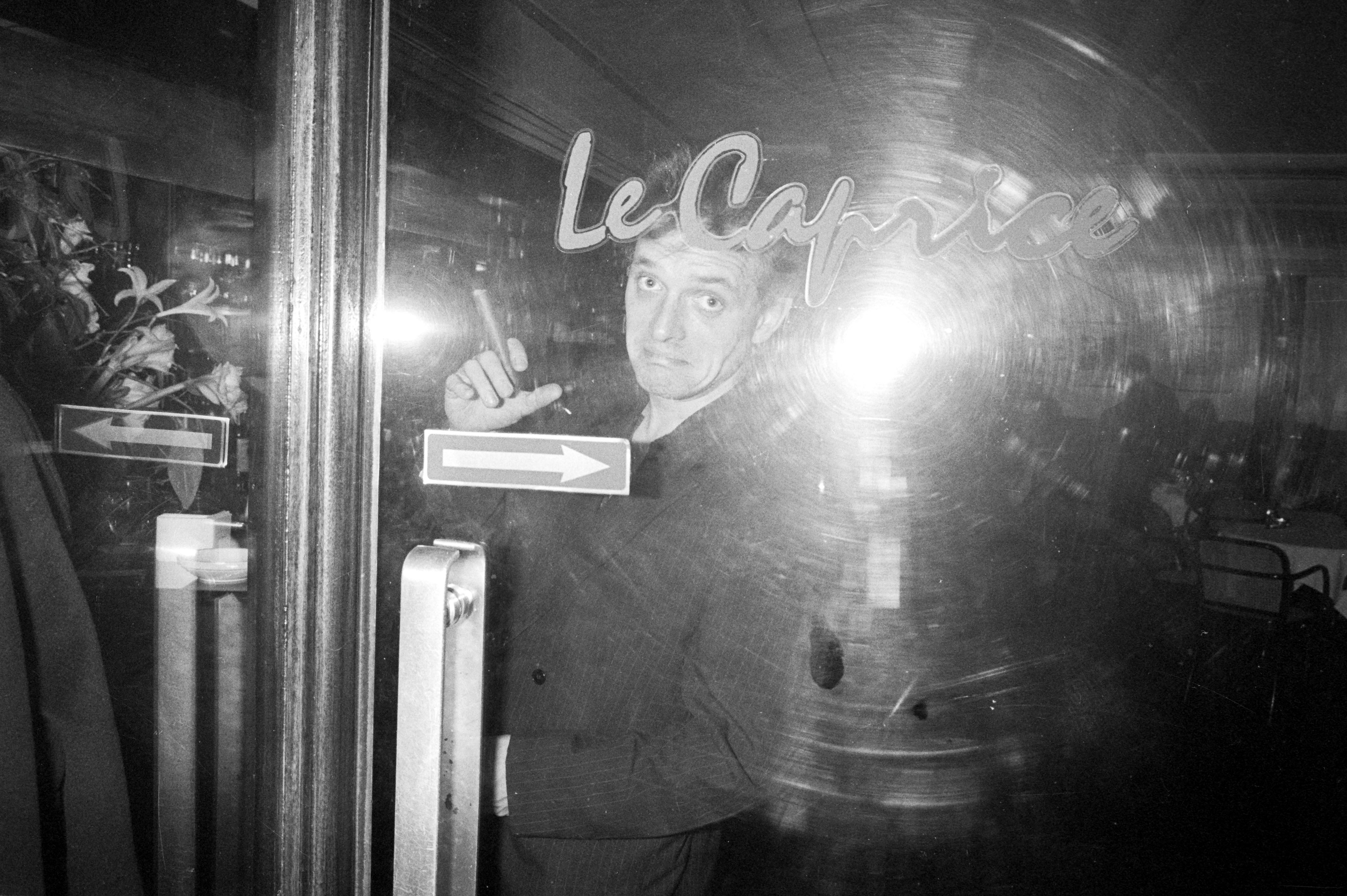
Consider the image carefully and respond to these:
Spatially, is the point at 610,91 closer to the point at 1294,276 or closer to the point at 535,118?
the point at 535,118

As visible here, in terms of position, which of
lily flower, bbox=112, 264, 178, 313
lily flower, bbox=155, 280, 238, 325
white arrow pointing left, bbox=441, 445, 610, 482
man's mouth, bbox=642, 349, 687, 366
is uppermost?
lily flower, bbox=112, 264, 178, 313

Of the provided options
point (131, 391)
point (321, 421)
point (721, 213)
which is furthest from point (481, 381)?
point (131, 391)

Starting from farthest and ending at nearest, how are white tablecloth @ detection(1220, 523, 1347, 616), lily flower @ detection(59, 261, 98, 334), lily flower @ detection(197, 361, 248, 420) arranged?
lily flower @ detection(59, 261, 98, 334) < lily flower @ detection(197, 361, 248, 420) < white tablecloth @ detection(1220, 523, 1347, 616)

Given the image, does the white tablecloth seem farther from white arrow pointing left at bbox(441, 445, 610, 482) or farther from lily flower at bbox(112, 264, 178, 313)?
lily flower at bbox(112, 264, 178, 313)

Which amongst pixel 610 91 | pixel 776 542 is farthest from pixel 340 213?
pixel 776 542

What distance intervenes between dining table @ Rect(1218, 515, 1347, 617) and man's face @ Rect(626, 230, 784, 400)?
1.67 feet

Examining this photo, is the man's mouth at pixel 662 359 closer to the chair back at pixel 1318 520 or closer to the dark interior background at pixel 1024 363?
the dark interior background at pixel 1024 363

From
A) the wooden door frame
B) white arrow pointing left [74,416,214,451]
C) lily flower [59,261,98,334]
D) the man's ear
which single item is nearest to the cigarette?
the wooden door frame

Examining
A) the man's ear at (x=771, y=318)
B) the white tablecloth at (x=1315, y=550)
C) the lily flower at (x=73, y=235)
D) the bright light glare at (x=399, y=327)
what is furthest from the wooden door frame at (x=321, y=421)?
the white tablecloth at (x=1315, y=550)

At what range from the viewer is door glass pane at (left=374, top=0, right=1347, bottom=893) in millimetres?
783

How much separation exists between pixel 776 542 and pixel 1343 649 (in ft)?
1.75

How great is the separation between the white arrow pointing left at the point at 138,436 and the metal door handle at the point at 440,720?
1.15ft

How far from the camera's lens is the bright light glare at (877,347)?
821 mm

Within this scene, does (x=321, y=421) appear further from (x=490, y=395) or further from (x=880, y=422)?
(x=880, y=422)
